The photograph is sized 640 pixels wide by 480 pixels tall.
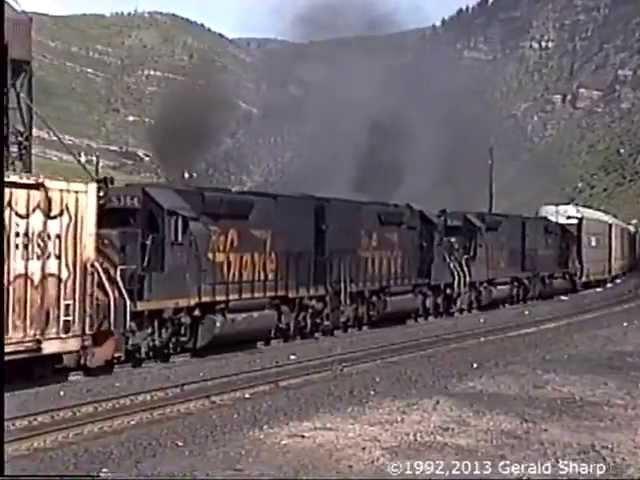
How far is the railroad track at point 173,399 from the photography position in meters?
12.1

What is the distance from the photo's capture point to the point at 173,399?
A: 14.8 meters

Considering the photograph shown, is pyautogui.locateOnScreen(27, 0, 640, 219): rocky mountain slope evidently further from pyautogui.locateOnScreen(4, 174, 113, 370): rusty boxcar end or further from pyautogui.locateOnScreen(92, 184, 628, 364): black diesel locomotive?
pyautogui.locateOnScreen(4, 174, 113, 370): rusty boxcar end

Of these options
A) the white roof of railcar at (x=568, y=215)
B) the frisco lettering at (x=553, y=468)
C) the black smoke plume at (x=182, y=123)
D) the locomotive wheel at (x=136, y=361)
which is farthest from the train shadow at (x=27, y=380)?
the white roof of railcar at (x=568, y=215)

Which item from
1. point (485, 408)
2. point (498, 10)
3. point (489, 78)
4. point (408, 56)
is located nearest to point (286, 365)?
point (485, 408)

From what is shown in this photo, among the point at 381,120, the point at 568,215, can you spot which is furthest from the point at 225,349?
the point at 381,120

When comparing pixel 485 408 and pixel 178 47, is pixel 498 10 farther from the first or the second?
pixel 485 408

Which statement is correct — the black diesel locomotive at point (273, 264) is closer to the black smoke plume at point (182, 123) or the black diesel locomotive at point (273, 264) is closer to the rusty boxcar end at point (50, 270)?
the rusty boxcar end at point (50, 270)

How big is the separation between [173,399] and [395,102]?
223 ft

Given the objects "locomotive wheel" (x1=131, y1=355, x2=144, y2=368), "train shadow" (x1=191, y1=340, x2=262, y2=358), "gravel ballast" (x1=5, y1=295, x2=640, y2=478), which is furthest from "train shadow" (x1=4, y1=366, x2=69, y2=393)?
"train shadow" (x1=191, y1=340, x2=262, y2=358)

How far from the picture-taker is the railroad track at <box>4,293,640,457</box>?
12.1m

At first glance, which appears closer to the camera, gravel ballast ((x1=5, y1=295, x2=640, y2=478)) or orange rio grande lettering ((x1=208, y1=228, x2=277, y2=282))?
gravel ballast ((x1=5, y1=295, x2=640, y2=478))

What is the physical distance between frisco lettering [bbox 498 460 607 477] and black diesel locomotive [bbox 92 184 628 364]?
764 cm

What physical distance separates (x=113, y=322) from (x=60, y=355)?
913 millimetres

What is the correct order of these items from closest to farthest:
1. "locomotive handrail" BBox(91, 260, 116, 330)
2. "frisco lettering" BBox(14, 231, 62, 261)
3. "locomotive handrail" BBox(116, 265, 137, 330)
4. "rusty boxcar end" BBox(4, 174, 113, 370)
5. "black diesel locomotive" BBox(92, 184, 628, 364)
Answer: "rusty boxcar end" BBox(4, 174, 113, 370), "frisco lettering" BBox(14, 231, 62, 261), "locomotive handrail" BBox(91, 260, 116, 330), "locomotive handrail" BBox(116, 265, 137, 330), "black diesel locomotive" BBox(92, 184, 628, 364)
